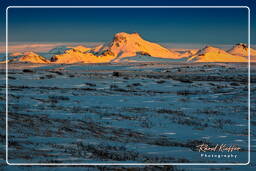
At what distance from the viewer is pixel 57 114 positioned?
1866 cm

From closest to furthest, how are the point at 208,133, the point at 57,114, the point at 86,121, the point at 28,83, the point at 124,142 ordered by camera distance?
1. the point at 124,142
2. the point at 208,133
3. the point at 86,121
4. the point at 57,114
5. the point at 28,83

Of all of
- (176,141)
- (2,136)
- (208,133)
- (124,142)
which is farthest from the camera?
(208,133)

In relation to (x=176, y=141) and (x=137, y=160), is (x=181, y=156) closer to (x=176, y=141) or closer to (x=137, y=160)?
(x=137, y=160)

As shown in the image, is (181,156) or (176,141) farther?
(176,141)

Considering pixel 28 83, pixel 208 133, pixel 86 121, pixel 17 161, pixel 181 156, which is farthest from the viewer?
pixel 28 83

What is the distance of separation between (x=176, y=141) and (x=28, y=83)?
2865 centimetres

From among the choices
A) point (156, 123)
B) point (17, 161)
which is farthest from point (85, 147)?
point (156, 123)

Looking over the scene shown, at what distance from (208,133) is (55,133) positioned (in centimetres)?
672

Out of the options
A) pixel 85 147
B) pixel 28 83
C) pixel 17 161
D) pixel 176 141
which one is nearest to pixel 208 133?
pixel 176 141

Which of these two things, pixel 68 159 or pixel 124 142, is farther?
pixel 124 142

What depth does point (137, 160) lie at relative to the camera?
980 cm

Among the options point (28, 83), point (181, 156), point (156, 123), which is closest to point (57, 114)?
point (156, 123)

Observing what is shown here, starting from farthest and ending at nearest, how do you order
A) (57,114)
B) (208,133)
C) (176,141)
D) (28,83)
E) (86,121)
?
(28,83)
(57,114)
(86,121)
(208,133)
(176,141)

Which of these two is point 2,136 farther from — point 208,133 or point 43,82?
point 43,82
